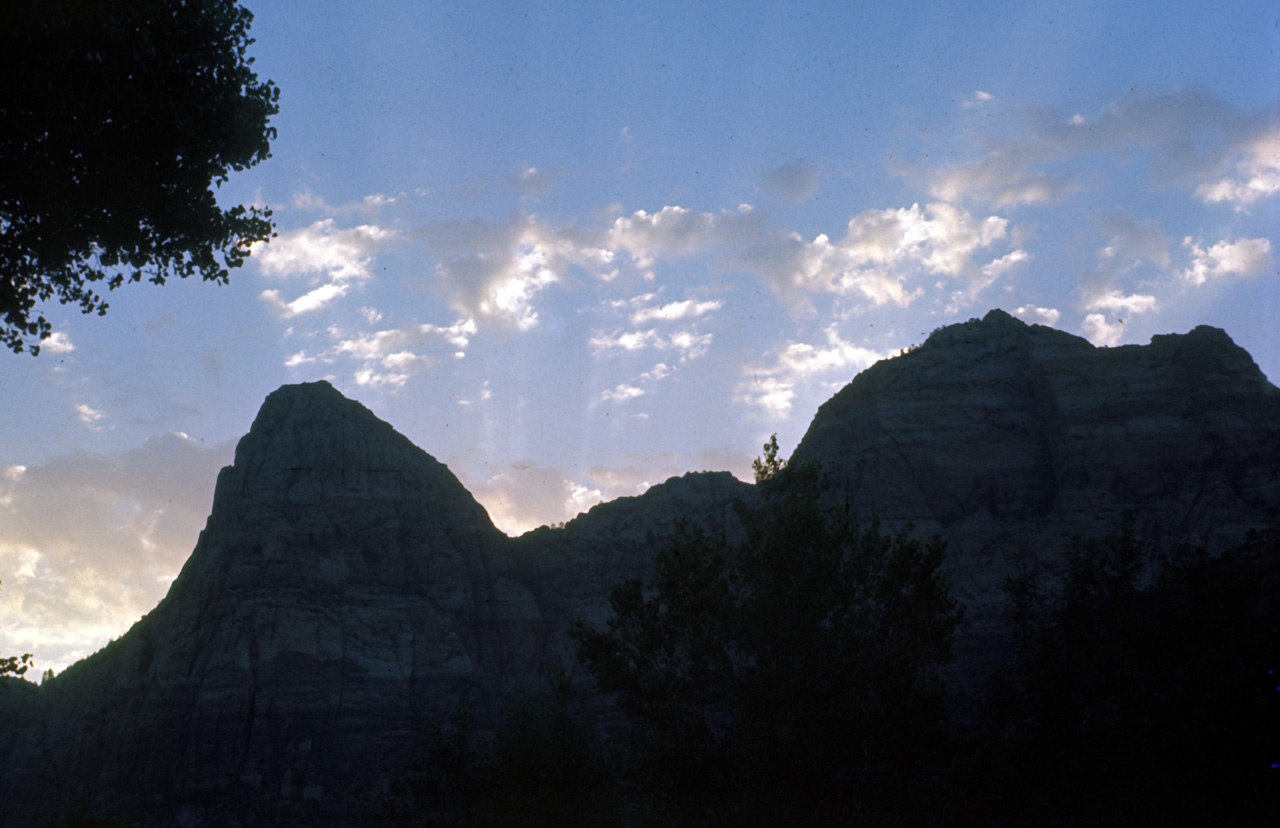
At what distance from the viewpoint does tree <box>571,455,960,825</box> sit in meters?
29.0

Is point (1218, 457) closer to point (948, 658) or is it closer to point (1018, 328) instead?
point (1018, 328)

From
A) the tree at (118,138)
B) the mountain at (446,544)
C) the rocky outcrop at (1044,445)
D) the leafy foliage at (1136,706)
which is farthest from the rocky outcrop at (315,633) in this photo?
the tree at (118,138)

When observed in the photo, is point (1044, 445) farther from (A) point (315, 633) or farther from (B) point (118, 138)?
(B) point (118, 138)

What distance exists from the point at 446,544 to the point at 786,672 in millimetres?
85741

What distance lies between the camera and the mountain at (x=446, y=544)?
8850 centimetres

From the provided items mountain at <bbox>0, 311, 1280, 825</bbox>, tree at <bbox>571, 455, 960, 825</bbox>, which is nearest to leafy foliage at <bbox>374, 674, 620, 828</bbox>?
tree at <bbox>571, 455, 960, 825</bbox>

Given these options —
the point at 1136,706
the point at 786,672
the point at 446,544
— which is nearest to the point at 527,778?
the point at 786,672

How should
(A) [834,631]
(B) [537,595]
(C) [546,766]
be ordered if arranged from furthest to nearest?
(B) [537,595], (C) [546,766], (A) [834,631]

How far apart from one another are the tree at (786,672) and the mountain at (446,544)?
2237 inches

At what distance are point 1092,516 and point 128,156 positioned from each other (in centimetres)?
9436

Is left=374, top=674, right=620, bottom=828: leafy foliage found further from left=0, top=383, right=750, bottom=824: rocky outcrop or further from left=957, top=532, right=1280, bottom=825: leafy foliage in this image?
left=0, top=383, right=750, bottom=824: rocky outcrop

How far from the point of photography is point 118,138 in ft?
80.4

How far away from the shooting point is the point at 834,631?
31.7 metres

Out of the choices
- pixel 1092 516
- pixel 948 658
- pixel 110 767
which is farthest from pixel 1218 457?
pixel 110 767
